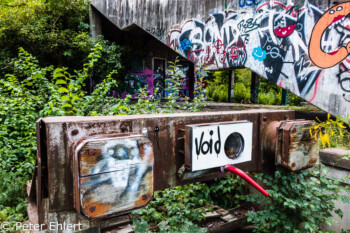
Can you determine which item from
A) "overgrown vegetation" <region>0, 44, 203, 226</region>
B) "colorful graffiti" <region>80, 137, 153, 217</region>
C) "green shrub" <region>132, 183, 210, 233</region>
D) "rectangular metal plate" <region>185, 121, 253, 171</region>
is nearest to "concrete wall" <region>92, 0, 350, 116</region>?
"overgrown vegetation" <region>0, 44, 203, 226</region>

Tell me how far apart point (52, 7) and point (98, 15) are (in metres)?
2.21

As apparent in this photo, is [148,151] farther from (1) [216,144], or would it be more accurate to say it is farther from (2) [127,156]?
(1) [216,144]

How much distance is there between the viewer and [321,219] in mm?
2191

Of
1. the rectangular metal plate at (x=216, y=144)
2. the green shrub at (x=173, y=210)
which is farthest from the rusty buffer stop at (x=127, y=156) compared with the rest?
the green shrub at (x=173, y=210)

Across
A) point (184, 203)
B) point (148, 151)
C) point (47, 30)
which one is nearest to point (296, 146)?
point (148, 151)

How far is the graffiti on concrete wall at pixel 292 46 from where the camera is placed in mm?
4344

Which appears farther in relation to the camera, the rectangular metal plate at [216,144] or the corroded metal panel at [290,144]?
the corroded metal panel at [290,144]

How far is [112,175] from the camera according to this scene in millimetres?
1162

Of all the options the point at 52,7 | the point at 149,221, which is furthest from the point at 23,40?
the point at 149,221

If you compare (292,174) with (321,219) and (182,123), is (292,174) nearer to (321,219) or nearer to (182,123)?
(321,219)

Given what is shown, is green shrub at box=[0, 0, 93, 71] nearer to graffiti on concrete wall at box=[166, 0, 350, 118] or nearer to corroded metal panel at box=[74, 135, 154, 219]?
graffiti on concrete wall at box=[166, 0, 350, 118]

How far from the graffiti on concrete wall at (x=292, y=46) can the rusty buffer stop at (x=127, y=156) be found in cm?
339

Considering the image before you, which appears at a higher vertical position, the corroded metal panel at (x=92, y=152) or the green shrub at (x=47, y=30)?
the green shrub at (x=47, y=30)

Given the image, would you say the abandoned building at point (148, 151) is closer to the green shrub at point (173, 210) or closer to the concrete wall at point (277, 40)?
the concrete wall at point (277, 40)
